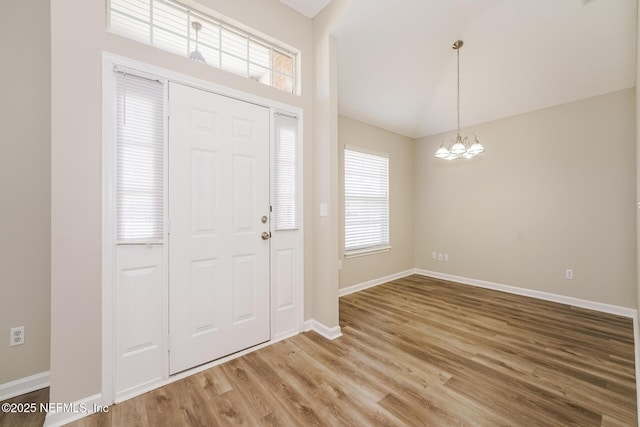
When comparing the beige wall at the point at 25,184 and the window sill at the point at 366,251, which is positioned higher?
the beige wall at the point at 25,184

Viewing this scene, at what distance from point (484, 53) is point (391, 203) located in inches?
99.5

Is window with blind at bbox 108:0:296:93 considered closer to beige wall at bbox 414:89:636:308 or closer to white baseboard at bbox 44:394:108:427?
white baseboard at bbox 44:394:108:427

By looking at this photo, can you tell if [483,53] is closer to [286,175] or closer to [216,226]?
[286,175]

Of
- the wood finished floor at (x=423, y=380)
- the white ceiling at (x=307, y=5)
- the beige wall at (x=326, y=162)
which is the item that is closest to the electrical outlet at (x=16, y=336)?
the wood finished floor at (x=423, y=380)

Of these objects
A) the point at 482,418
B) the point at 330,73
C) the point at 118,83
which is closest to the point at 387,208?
the point at 330,73

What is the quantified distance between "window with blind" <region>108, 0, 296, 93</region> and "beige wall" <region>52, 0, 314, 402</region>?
184 mm

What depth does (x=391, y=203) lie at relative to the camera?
4793 mm

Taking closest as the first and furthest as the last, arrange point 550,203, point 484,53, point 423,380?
1. point 423,380
2. point 484,53
3. point 550,203

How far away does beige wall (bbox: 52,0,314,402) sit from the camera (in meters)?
1.55

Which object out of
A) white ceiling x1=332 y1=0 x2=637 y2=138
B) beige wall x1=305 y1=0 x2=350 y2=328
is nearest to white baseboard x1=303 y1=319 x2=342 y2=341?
beige wall x1=305 y1=0 x2=350 y2=328

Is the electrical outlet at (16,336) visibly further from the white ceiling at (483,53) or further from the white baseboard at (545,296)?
the white baseboard at (545,296)

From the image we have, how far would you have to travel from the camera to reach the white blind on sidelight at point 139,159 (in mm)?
1752

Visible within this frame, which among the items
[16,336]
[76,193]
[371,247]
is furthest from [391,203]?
[16,336]

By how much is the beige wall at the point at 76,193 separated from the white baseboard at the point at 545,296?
193 inches
